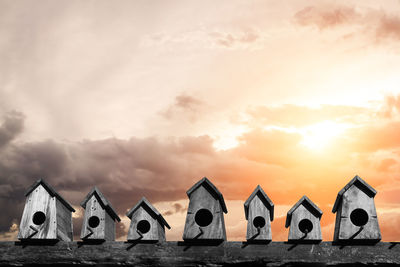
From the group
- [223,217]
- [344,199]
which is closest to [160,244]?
[223,217]

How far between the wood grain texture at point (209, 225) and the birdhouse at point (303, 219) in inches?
53.8

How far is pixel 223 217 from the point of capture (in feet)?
28.7

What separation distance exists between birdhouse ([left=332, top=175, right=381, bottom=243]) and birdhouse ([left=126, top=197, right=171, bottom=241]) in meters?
3.63

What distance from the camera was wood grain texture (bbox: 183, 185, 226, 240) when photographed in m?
8.24

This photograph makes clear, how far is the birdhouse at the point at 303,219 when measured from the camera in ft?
27.1

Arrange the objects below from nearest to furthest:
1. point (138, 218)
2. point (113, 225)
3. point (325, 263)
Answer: point (325, 263), point (138, 218), point (113, 225)

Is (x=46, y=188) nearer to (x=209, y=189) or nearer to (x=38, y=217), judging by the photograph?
(x=38, y=217)

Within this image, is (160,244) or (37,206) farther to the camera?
(37,206)

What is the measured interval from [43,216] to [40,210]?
9.3 inches

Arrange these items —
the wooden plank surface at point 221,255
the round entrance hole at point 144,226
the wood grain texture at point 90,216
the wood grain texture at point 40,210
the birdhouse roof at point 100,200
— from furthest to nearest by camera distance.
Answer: the round entrance hole at point 144,226, the birdhouse roof at point 100,200, the wood grain texture at point 40,210, the wood grain texture at point 90,216, the wooden plank surface at point 221,255

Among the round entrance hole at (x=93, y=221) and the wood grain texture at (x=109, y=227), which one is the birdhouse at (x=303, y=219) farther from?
the round entrance hole at (x=93, y=221)

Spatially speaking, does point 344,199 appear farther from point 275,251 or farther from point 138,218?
point 138,218

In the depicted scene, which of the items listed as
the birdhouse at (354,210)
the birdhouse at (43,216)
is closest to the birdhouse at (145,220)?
the birdhouse at (43,216)

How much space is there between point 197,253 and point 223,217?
0.97 m
